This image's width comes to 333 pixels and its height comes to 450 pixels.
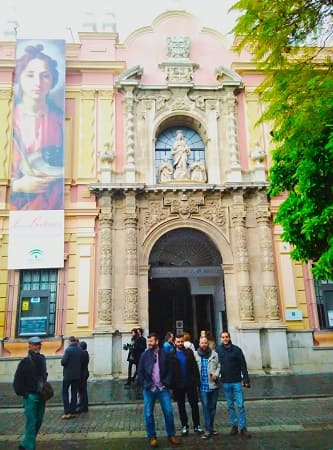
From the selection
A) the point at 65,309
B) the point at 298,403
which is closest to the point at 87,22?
the point at 65,309

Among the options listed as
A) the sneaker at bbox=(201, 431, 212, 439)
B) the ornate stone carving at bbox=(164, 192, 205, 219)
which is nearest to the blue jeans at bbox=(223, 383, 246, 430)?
the sneaker at bbox=(201, 431, 212, 439)

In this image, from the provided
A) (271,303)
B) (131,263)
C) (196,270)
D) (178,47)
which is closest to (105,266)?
(131,263)

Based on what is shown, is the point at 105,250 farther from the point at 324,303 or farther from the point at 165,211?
the point at 324,303

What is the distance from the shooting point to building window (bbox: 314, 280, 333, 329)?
14930 mm

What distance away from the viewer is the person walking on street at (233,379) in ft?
22.0

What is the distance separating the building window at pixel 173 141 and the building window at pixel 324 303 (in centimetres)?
703

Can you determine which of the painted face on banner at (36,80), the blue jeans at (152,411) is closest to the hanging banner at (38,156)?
the painted face on banner at (36,80)

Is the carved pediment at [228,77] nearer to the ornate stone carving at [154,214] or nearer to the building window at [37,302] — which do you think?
the ornate stone carving at [154,214]

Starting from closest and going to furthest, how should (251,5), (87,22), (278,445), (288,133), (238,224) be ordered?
(278,445), (251,5), (288,133), (238,224), (87,22)

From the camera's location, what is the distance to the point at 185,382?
6.93 metres

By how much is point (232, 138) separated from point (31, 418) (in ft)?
43.7

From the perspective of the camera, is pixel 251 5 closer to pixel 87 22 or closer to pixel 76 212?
pixel 76 212

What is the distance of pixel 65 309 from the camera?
14406 millimetres

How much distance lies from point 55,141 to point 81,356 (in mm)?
9451
